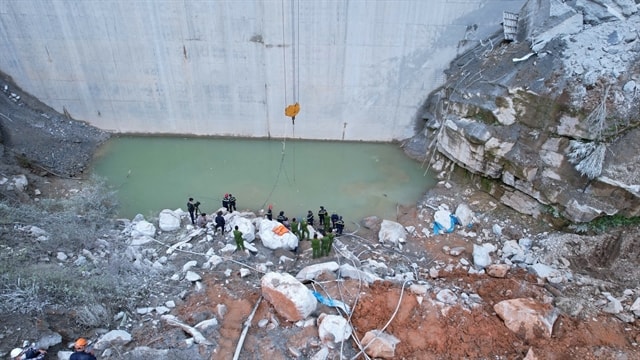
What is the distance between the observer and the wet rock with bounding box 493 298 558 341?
6.07 metres

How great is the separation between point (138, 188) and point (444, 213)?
824 cm

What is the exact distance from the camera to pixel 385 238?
349 inches

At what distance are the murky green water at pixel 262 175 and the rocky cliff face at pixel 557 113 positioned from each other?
7.25 feet

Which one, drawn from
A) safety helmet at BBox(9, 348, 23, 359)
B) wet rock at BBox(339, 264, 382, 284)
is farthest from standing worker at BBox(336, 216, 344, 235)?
safety helmet at BBox(9, 348, 23, 359)

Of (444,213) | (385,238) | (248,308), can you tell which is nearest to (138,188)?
(248,308)

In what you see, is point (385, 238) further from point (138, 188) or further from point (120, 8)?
point (120, 8)

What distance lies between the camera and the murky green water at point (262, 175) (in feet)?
33.8

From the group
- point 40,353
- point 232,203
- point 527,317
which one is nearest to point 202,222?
point 232,203

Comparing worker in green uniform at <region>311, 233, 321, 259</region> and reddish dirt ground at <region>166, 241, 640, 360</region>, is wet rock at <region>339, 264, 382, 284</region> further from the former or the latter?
worker in green uniform at <region>311, 233, 321, 259</region>

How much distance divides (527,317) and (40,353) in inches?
274

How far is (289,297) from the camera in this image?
19.8 ft

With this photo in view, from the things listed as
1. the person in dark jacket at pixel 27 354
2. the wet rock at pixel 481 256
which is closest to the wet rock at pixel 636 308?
the wet rock at pixel 481 256

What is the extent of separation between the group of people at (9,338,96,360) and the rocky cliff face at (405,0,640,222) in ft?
29.6

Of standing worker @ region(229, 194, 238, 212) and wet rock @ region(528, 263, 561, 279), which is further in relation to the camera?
standing worker @ region(229, 194, 238, 212)
